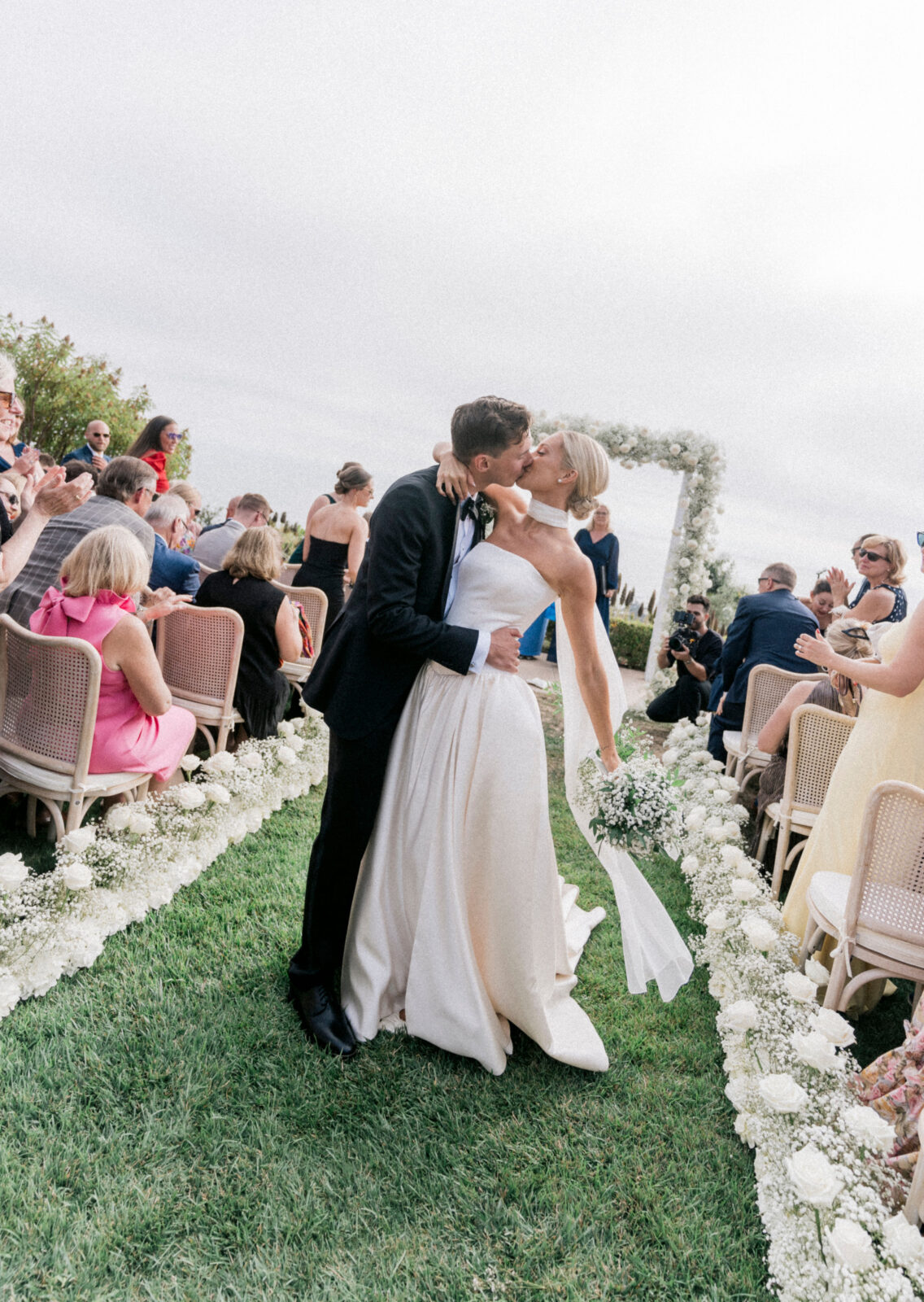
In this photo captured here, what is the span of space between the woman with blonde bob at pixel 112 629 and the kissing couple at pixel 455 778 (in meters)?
1.20

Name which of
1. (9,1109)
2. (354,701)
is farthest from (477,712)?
(9,1109)

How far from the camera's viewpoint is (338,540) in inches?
291

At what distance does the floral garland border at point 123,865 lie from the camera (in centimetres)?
310

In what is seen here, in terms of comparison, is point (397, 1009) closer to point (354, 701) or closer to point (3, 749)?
point (354, 701)

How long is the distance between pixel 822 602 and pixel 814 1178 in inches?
250

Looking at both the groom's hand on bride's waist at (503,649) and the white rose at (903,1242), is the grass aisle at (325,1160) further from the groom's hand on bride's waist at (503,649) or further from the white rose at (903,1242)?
the groom's hand on bride's waist at (503,649)

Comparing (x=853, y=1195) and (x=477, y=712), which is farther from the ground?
(x=477, y=712)

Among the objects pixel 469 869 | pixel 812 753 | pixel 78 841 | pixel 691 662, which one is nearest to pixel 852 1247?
pixel 469 869

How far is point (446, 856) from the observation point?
304 cm

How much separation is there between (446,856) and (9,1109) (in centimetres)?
156

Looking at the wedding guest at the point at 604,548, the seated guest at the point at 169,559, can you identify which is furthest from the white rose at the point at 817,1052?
the wedding guest at the point at 604,548

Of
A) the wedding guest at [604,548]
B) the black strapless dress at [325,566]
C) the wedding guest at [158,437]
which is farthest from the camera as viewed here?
the wedding guest at [604,548]

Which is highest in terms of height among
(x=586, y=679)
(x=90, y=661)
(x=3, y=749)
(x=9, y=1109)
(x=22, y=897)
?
(x=586, y=679)

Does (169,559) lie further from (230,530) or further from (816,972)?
(816,972)
